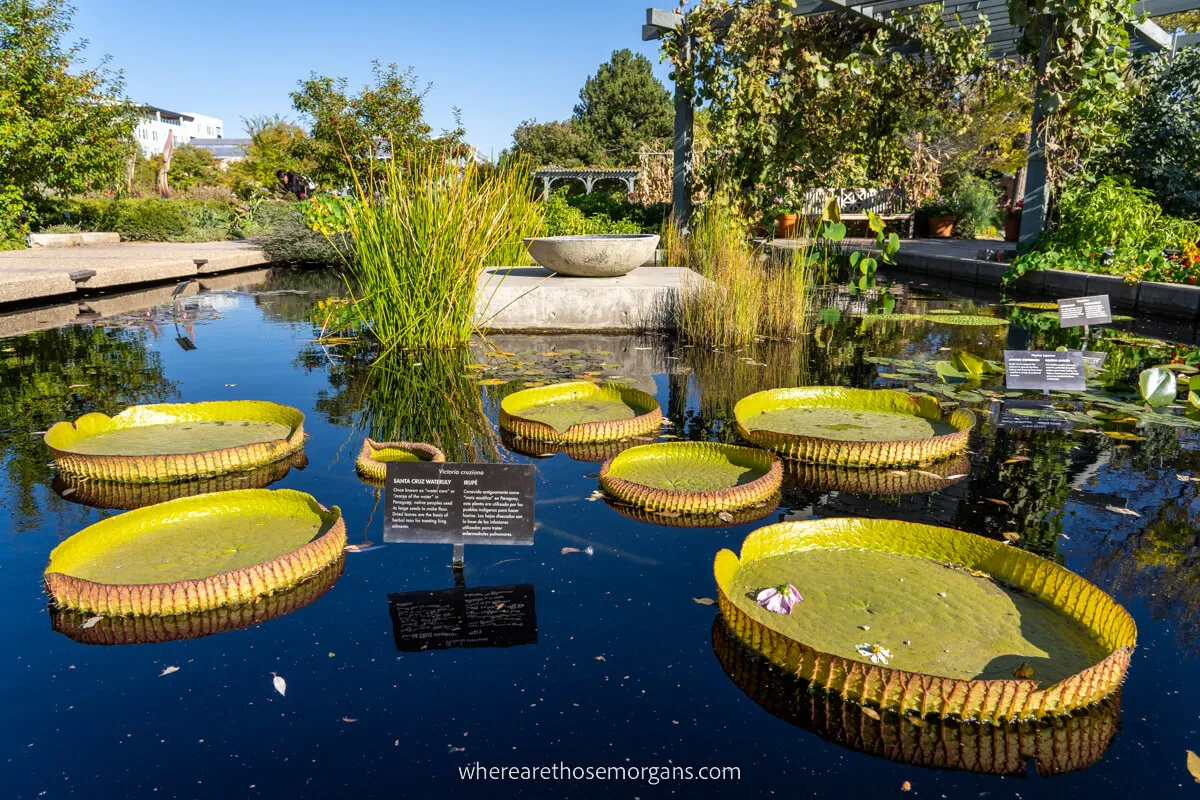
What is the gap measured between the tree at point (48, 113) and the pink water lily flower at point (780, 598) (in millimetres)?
12954

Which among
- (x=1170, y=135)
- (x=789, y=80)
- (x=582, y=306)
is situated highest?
(x=789, y=80)

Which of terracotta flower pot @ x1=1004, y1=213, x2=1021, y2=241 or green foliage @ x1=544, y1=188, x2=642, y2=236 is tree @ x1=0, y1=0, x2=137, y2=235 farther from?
terracotta flower pot @ x1=1004, y1=213, x2=1021, y2=241

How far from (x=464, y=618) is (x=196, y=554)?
2.50 feet

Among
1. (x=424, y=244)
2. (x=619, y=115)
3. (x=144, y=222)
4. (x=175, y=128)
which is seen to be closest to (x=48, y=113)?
(x=144, y=222)

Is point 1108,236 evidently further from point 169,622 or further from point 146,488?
point 169,622

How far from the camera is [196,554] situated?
7.01ft

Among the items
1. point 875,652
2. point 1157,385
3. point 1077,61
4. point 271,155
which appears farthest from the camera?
point 271,155

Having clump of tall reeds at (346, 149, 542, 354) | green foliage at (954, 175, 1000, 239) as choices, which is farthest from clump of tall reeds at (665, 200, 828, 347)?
green foliage at (954, 175, 1000, 239)

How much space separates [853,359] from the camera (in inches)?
200

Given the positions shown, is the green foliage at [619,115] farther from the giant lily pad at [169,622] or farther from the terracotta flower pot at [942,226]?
the giant lily pad at [169,622]

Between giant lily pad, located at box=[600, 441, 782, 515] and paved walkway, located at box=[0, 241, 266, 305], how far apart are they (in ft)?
22.5

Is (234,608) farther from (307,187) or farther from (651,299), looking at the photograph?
(307,187)

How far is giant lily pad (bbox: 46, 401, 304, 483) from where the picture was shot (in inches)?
111

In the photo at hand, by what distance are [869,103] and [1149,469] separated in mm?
9367
